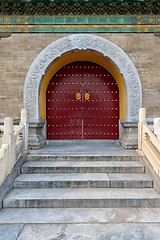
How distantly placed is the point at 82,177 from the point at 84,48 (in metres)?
3.92

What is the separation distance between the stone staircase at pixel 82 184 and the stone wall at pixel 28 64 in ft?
6.91

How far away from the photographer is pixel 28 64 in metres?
6.31

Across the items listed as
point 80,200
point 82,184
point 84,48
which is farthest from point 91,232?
point 84,48

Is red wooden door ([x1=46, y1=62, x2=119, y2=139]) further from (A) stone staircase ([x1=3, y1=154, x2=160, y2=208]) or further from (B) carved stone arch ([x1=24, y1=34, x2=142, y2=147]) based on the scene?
(A) stone staircase ([x1=3, y1=154, x2=160, y2=208])

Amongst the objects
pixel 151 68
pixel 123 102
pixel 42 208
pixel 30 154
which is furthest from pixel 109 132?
pixel 42 208

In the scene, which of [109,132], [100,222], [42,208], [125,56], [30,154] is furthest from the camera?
[109,132]

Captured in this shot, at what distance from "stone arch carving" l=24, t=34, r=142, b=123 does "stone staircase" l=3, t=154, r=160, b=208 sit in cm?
182

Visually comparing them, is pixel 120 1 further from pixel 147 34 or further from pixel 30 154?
pixel 30 154

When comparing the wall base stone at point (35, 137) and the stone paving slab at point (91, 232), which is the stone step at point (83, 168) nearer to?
the wall base stone at point (35, 137)

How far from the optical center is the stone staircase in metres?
3.46

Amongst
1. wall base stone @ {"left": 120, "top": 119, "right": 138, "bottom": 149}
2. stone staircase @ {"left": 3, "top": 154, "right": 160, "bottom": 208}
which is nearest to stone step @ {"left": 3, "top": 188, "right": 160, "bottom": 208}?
stone staircase @ {"left": 3, "top": 154, "right": 160, "bottom": 208}

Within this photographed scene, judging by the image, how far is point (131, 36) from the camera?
637cm

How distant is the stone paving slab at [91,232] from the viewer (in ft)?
8.67

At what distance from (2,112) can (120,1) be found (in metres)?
→ 4.92
